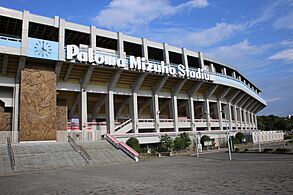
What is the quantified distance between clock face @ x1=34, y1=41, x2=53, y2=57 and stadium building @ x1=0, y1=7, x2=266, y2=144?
4.5 inches

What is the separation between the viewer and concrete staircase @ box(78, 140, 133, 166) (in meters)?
25.3

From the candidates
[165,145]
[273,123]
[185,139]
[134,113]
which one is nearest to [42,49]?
[134,113]

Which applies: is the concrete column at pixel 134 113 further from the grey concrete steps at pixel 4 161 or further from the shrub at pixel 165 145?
the grey concrete steps at pixel 4 161

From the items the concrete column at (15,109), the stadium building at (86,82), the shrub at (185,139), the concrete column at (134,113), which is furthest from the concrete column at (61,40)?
the shrub at (185,139)

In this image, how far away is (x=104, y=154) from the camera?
27.2m

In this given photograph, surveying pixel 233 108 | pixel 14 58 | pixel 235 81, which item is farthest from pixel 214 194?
pixel 233 108

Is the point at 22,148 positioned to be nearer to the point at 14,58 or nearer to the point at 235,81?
the point at 14,58

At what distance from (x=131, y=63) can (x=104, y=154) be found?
48.0 feet

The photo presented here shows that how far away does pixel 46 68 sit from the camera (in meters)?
32.4

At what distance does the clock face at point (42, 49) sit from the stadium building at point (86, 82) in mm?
114

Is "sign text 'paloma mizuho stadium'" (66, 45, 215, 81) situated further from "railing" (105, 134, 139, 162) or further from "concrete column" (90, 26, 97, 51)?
"railing" (105, 134, 139, 162)

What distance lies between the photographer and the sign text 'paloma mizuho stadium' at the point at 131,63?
32.2 metres

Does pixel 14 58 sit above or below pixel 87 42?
below

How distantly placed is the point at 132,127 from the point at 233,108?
3303 cm
